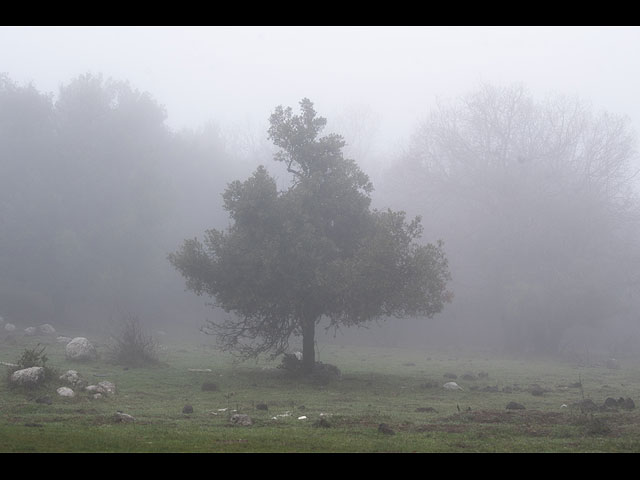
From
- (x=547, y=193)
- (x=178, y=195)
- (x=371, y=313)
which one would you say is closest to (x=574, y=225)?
(x=547, y=193)

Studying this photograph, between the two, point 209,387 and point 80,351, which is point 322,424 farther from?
point 80,351

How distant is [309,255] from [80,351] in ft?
38.4

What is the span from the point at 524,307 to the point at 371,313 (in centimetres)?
2737

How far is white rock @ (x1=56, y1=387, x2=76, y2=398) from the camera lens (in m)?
18.9

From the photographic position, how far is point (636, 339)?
52.7 metres

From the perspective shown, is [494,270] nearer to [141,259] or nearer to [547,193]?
[547,193]

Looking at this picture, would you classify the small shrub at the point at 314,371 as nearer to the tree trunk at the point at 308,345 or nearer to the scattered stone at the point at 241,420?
the tree trunk at the point at 308,345

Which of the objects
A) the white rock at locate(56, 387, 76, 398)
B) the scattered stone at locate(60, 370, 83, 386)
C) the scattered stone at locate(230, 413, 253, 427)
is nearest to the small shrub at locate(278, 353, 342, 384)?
the scattered stone at locate(60, 370, 83, 386)

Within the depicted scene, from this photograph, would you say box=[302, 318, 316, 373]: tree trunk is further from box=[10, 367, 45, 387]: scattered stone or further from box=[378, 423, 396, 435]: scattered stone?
box=[378, 423, 396, 435]: scattered stone

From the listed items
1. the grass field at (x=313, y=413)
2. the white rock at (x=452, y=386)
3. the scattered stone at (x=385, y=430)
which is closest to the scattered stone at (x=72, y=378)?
the grass field at (x=313, y=413)

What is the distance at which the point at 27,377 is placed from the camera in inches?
763

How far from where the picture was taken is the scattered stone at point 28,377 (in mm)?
19328

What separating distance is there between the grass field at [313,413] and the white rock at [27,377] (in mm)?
343

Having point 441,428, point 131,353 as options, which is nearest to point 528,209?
point 131,353
